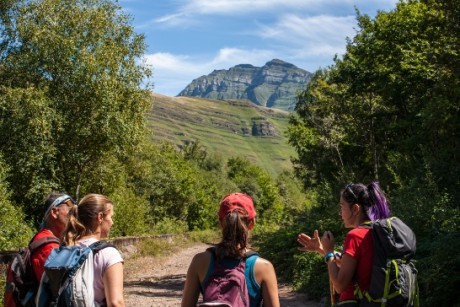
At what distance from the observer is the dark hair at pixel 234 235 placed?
125 inches

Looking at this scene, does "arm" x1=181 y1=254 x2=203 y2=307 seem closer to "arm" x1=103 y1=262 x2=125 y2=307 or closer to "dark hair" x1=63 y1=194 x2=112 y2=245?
"arm" x1=103 y1=262 x2=125 y2=307

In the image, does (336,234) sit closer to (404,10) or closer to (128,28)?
(404,10)

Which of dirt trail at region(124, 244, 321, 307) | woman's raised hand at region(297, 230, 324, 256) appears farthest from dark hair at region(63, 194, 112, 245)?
dirt trail at region(124, 244, 321, 307)

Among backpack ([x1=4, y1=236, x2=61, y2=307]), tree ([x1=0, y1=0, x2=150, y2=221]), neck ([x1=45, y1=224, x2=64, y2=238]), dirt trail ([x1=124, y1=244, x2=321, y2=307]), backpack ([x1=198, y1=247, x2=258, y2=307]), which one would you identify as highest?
tree ([x1=0, y1=0, x2=150, y2=221])

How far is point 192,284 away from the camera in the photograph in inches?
130

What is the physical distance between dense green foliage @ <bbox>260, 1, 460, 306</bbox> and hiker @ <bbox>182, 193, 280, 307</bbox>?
20.2ft

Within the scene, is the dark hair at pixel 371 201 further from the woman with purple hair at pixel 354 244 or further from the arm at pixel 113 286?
the arm at pixel 113 286

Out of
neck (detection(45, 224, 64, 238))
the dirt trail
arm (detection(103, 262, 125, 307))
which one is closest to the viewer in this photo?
arm (detection(103, 262, 125, 307))

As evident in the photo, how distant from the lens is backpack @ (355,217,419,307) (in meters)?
3.74

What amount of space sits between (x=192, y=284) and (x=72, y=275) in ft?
2.68

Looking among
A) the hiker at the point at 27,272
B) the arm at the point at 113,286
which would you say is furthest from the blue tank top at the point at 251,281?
the hiker at the point at 27,272

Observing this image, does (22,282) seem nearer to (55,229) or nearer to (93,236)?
(55,229)

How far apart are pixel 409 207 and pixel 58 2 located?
866 inches

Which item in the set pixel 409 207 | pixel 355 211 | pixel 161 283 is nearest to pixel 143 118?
pixel 161 283
